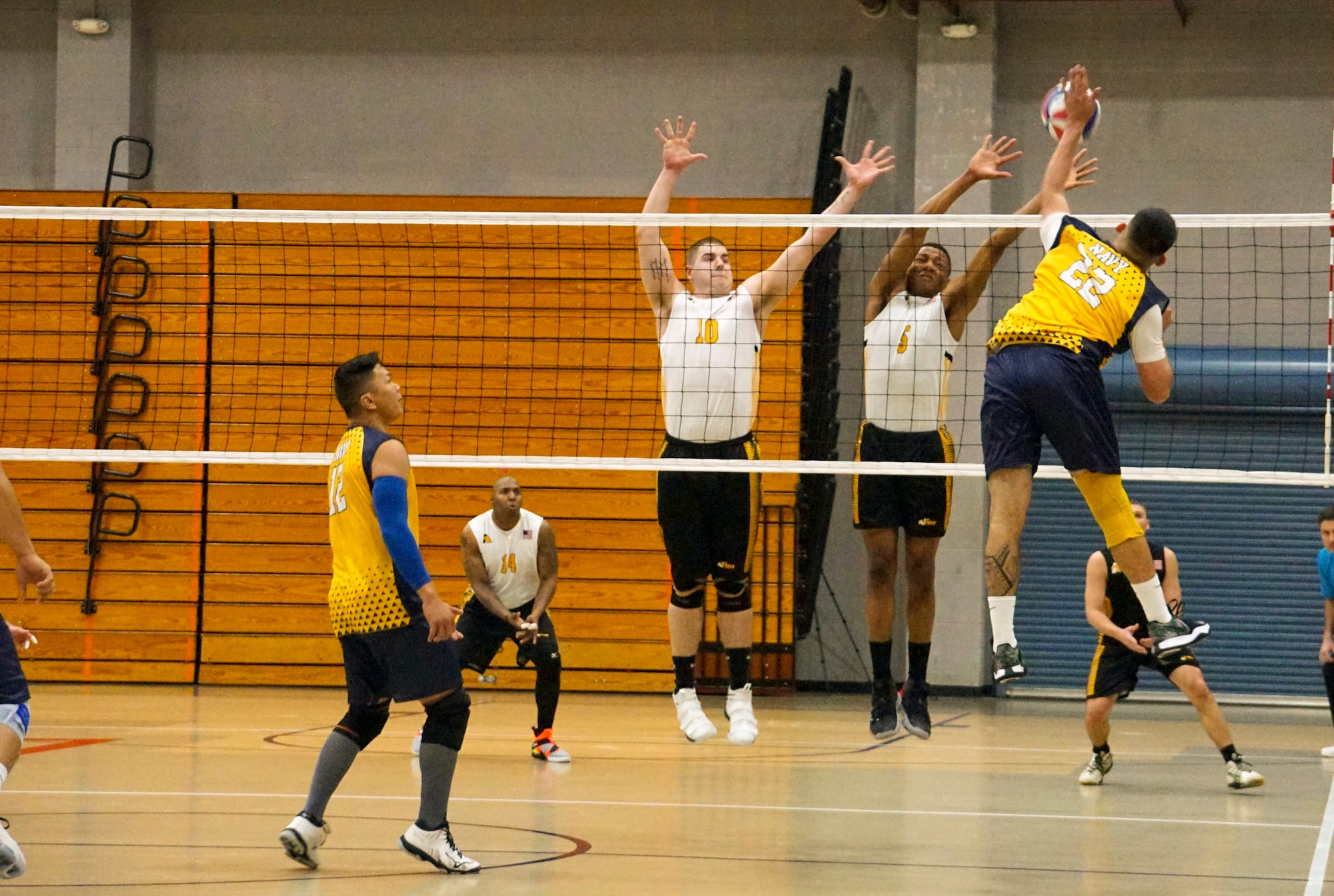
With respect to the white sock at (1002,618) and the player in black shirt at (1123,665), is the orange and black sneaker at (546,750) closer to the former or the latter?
the player in black shirt at (1123,665)

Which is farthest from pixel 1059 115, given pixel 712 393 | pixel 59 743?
pixel 59 743

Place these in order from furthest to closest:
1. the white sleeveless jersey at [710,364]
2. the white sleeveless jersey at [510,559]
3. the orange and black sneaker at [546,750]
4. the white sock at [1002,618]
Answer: the white sleeveless jersey at [510,559] → the orange and black sneaker at [546,750] → the white sleeveless jersey at [710,364] → the white sock at [1002,618]

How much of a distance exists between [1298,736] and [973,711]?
8.16ft

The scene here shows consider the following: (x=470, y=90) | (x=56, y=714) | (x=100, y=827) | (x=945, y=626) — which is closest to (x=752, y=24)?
(x=470, y=90)

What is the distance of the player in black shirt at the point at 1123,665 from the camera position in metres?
8.66

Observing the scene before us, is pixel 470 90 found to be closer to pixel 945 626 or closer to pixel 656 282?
pixel 945 626

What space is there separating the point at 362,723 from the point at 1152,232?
3574mm

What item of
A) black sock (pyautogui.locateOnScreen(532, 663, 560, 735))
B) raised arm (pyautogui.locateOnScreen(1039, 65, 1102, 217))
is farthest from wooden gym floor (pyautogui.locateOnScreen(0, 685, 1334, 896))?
raised arm (pyautogui.locateOnScreen(1039, 65, 1102, 217))

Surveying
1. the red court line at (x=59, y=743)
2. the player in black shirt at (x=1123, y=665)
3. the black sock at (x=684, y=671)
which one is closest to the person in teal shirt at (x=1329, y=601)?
the player in black shirt at (x=1123, y=665)

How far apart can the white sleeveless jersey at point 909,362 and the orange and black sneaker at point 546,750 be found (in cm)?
302

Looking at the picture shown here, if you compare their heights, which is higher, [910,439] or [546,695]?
[910,439]

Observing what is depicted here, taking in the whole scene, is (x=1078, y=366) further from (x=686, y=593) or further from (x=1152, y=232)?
(x=686, y=593)

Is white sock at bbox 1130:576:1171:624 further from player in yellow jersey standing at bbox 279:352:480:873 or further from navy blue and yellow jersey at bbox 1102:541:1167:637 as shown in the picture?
navy blue and yellow jersey at bbox 1102:541:1167:637

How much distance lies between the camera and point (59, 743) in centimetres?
993
